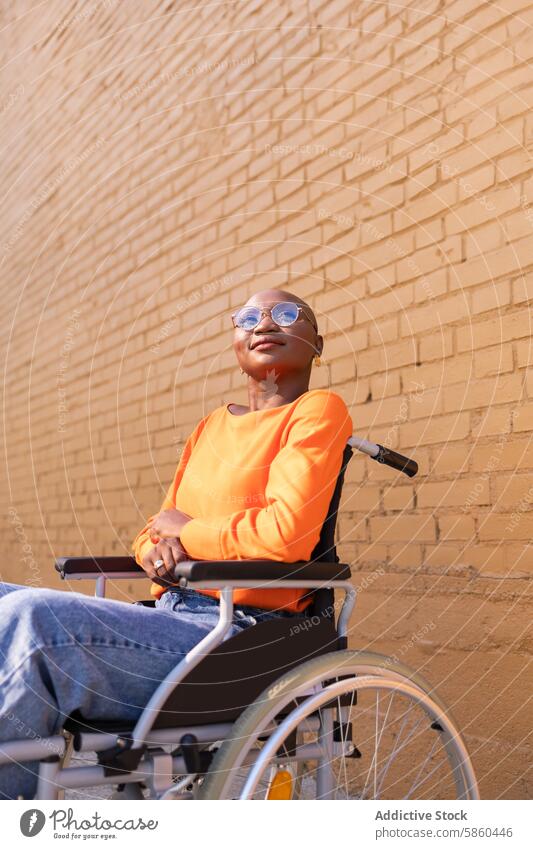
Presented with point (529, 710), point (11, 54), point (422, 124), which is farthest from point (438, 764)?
point (11, 54)

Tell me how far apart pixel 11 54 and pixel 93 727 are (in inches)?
309

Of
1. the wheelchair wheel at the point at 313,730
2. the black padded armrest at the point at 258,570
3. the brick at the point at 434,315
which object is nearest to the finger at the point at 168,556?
the black padded armrest at the point at 258,570

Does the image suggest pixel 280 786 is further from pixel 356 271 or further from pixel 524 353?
pixel 356 271

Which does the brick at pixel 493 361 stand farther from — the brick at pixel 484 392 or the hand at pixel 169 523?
the hand at pixel 169 523

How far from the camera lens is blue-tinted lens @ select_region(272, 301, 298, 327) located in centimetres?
232

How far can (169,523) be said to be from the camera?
2.05 meters

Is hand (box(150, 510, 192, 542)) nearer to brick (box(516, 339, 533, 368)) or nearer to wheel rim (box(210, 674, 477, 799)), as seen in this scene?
wheel rim (box(210, 674, 477, 799))

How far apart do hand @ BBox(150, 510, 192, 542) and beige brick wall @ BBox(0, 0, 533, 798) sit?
3.12ft

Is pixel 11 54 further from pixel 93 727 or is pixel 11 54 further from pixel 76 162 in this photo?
pixel 93 727

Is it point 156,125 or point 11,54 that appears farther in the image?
point 11,54

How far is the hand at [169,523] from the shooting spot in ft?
6.67

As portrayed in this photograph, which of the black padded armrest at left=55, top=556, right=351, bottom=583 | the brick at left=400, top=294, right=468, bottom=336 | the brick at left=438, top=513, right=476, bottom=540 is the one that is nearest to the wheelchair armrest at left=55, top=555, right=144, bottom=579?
the black padded armrest at left=55, top=556, right=351, bottom=583

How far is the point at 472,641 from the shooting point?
8.50 feet
